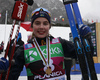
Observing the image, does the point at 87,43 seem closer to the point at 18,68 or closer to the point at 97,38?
the point at 18,68

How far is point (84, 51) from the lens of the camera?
5.20 ft


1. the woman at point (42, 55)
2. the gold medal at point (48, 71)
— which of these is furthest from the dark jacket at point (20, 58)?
the gold medal at point (48, 71)

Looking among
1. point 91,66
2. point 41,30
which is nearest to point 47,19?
point 41,30

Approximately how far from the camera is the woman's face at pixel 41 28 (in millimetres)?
1381

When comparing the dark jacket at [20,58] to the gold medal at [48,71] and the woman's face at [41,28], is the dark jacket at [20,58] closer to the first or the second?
the woman's face at [41,28]

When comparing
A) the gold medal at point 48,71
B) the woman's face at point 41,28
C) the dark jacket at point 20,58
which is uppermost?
the woman's face at point 41,28

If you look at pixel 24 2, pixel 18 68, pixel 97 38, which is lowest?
pixel 97 38

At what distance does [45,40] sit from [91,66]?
2.02 feet

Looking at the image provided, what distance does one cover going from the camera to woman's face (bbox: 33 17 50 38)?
4.53 ft

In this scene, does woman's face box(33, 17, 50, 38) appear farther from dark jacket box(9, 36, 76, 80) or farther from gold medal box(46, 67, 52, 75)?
gold medal box(46, 67, 52, 75)

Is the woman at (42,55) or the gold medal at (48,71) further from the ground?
the woman at (42,55)

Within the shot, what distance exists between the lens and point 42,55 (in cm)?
137

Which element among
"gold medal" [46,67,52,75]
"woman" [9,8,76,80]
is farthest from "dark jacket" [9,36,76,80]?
"gold medal" [46,67,52,75]

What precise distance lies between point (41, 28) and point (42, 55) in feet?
0.90
